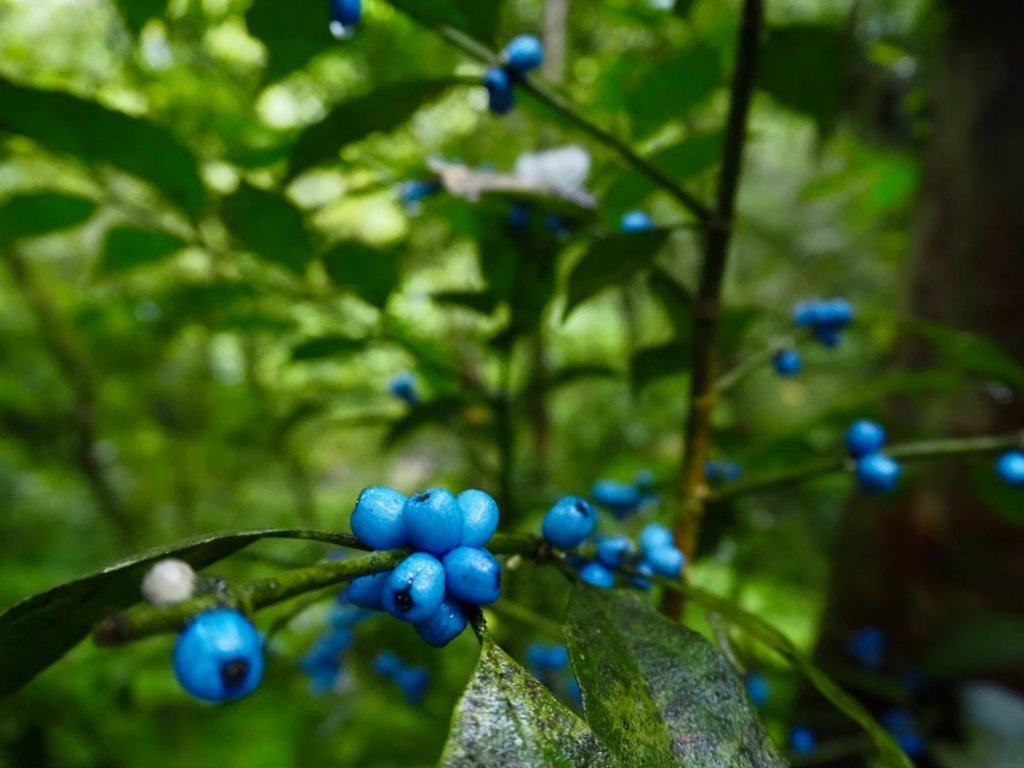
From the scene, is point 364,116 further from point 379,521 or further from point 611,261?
point 379,521

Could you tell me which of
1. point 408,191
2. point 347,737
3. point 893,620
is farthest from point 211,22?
point 893,620

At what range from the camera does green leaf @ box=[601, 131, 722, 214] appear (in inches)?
46.5

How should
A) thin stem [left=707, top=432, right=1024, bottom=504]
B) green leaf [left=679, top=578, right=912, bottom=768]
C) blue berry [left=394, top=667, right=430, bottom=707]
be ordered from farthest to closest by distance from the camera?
blue berry [left=394, top=667, right=430, bottom=707] → thin stem [left=707, top=432, right=1024, bottom=504] → green leaf [left=679, top=578, right=912, bottom=768]

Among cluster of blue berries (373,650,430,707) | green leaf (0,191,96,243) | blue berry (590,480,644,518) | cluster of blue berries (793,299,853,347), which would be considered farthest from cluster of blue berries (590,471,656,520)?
green leaf (0,191,96,243)

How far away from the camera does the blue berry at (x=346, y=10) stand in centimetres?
84

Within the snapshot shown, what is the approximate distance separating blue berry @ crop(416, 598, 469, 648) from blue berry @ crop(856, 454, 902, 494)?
687mm

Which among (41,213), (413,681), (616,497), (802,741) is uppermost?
(41,213)

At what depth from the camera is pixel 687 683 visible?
0.56m

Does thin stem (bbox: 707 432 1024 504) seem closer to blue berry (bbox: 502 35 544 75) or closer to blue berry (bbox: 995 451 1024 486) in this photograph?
blue berry (bbox: 995 451 1024 486)

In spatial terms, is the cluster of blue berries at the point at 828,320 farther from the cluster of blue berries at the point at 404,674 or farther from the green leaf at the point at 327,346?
the cluster of blue berries at the point at 404,674

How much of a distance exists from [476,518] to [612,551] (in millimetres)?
273

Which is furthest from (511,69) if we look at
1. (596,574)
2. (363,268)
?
(596,574)

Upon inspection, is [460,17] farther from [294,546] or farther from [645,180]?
[294,546]

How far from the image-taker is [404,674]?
5.74 ft
